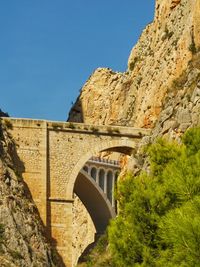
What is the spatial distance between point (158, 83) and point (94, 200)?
11789mm

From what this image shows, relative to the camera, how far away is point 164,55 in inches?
2126

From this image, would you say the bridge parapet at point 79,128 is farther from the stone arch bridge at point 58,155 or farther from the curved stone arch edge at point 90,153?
the curved stone arch edge at point 90,153

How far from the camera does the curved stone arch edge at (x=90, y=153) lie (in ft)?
153

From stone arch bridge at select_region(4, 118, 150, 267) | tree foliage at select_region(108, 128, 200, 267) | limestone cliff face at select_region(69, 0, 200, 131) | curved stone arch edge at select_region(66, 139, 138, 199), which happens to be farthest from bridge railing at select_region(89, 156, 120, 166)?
tree foliage at select_region(108, 128, 200, 267)

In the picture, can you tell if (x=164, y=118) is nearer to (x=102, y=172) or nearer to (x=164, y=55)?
(x=164, y=55)

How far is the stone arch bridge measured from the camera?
45656mm

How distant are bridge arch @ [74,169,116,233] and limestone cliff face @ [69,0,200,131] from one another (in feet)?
18.2

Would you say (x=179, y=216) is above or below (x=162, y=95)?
below

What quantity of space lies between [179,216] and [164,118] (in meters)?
26.1

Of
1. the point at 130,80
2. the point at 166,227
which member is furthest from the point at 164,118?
the point at 166,227

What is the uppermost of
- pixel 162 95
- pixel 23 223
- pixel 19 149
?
pixel 162 95

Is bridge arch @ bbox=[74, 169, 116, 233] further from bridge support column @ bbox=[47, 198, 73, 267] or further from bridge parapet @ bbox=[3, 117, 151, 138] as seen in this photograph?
bridge support column @ bbox=[47, 198, 73, 267]

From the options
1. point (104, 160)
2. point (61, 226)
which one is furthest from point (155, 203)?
point (104, 160)

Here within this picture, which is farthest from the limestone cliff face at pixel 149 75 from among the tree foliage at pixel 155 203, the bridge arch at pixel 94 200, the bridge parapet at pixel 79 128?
the tree foliage at pixel 155 203
